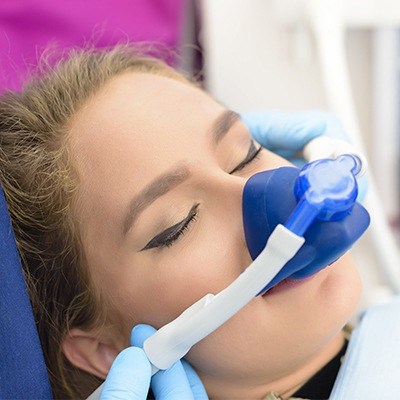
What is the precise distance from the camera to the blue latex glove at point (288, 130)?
1414 mm

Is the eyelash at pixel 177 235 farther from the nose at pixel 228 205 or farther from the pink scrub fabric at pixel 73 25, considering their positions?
the pink scrub fabric at pixel 73 25

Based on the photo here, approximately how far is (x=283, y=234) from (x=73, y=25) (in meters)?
1.05

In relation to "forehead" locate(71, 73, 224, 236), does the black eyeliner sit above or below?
below

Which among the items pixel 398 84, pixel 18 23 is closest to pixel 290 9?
pixel 398 84

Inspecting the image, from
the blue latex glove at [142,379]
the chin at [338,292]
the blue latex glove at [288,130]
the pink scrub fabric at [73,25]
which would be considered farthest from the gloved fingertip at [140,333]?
the pink scrub fabric at [73,25]

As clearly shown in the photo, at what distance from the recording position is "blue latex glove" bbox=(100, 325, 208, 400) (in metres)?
0.99

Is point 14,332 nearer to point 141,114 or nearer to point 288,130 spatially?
point 141,114

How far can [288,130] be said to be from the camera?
1.42 meters

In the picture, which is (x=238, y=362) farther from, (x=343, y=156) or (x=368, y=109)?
(x=368, y=109)

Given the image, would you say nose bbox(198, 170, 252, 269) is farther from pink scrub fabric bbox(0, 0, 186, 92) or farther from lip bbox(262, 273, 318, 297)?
pink scrub fabric bbox(0, 0, 186, 92)

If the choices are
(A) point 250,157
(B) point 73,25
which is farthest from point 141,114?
(B) point 73,25

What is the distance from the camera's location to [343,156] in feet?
3.10

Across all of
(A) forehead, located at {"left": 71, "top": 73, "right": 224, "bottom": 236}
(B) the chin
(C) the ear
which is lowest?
(C) the ear

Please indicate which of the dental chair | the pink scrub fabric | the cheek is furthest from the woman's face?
the pink scrub fabric
